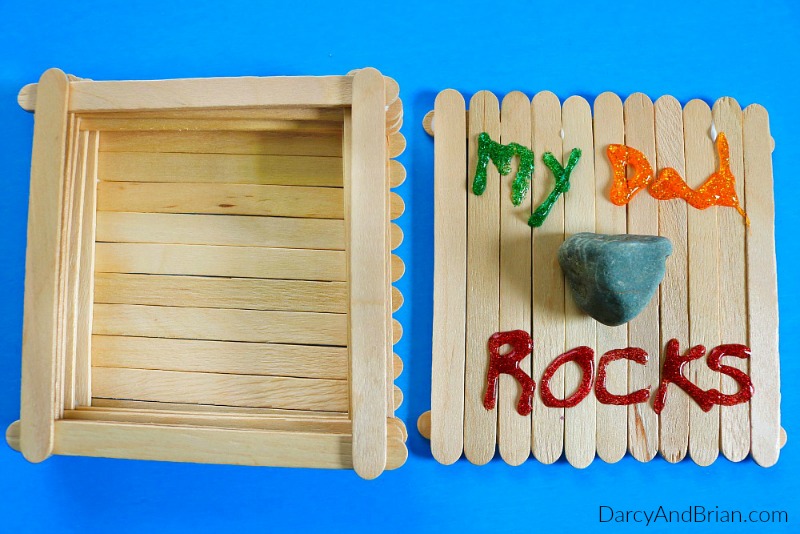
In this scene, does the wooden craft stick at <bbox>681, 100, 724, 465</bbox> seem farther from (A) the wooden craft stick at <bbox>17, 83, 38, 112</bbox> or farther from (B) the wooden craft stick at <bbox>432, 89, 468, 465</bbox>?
(A) the wooden craft stick at <bbox>17, 83, 38, 112</bbox>

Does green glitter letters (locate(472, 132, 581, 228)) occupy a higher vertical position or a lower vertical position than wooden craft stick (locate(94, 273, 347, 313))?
higher

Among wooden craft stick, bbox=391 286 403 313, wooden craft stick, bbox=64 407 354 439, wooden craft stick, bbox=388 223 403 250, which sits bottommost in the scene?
wooden craft stick, bbox=64 407 354 439

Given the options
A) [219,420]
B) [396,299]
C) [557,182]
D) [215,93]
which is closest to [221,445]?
[219,420]

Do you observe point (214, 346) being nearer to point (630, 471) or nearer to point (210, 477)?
point (210, 477)

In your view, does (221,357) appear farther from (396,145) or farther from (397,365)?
(396,145)

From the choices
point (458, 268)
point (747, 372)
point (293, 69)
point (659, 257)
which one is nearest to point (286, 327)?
point (458, 268)

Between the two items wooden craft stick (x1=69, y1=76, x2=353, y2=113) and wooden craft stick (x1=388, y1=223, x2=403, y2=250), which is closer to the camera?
wooden craft stick (x1=69, y1=76, x2=353, y2=113)

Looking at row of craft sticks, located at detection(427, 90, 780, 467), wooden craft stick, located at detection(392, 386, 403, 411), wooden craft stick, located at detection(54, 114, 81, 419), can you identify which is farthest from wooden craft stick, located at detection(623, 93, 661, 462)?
wooden craft stick, located at detection(54, 114, 81, 419)
